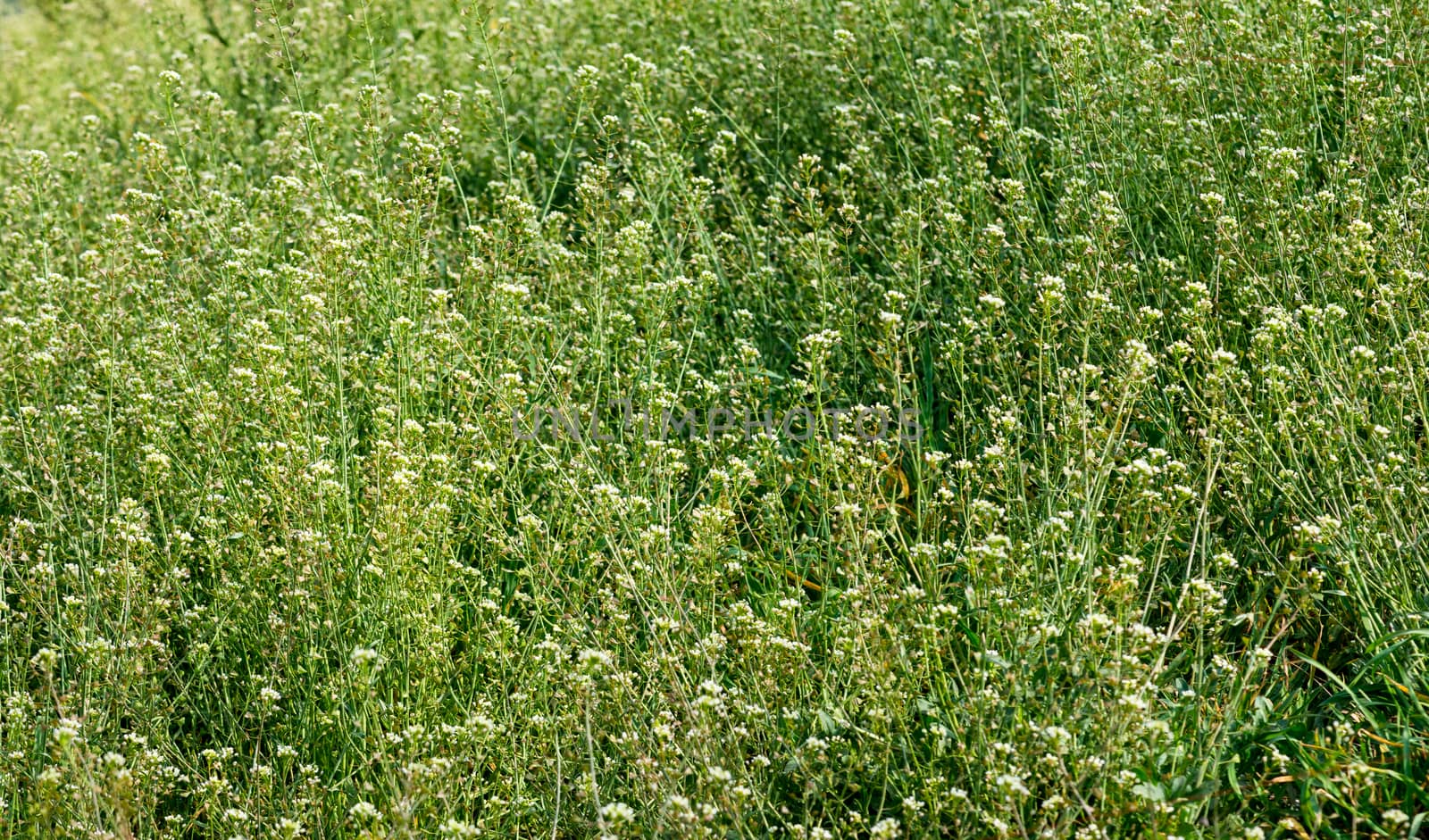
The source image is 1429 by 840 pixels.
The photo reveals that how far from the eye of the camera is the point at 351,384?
3805mm

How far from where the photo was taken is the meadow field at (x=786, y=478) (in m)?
2.57

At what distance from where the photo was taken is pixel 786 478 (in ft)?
10.4

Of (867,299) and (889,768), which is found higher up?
(867,299)

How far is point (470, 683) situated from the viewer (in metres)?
3.04

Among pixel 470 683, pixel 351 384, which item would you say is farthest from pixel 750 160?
pixel 470 683

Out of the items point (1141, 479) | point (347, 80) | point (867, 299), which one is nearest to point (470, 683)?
point (1141, 479)

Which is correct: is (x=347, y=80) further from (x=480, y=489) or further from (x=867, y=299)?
(x=480, y=489)

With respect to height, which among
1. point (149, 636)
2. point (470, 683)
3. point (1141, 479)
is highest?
point (1141, 479)

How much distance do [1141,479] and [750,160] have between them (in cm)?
253

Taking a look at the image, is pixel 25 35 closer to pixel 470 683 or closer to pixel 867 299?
pixel 867 299

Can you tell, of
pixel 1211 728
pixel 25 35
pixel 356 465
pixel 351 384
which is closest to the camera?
pixel 1211 728

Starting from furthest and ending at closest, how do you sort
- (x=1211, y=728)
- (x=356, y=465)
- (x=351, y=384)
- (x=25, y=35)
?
(x=25, y=35) → (x=351, y=384) → (x=356, y=465) → (x=1211, y=728)

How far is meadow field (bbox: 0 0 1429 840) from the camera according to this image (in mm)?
2572

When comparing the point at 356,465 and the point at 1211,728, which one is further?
the point at 356,465
